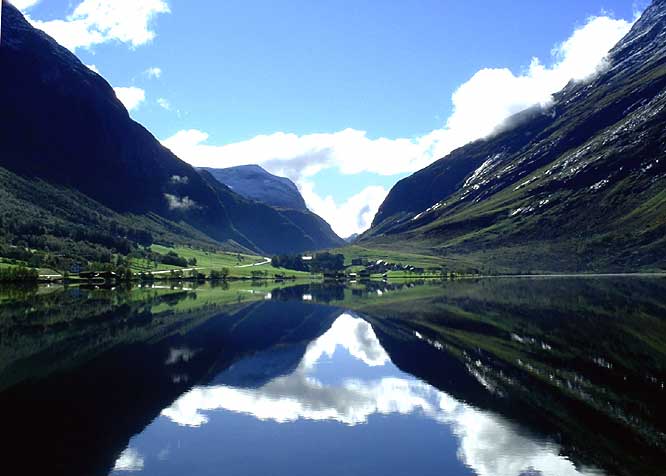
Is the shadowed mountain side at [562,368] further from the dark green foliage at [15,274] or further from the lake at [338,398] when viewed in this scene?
the dark green foliage at [15,274]

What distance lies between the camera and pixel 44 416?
126 feet

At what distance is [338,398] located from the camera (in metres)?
48.1

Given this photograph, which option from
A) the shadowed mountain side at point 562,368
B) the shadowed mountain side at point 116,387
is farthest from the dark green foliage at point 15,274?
the shadowed mountain side at point 562,368

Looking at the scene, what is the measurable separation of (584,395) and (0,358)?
54.3 metres

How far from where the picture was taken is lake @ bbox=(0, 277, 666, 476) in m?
31.8

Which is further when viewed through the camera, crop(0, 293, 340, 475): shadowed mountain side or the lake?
crop(0, 293, 340, 475): shadowed mountain side

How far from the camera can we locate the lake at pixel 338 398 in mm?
31750

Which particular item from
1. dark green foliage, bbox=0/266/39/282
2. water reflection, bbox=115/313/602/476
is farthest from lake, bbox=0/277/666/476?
dark green foliage, bbox=0/266/39/282

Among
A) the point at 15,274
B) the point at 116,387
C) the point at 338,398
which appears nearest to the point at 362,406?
the point at 338,398

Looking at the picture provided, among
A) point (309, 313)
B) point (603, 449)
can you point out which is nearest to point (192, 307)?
point (309, 313)

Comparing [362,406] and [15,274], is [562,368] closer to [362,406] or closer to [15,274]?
[362,406]

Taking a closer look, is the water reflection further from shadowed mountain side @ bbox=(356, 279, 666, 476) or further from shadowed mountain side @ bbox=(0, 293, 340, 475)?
shadowed mountain side @ bbox=(0, 293, 340, 475)

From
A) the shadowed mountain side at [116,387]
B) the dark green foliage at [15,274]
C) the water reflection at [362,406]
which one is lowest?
the water reflection at [362,406]

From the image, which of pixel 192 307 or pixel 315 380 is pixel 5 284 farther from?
pixel 315 380
